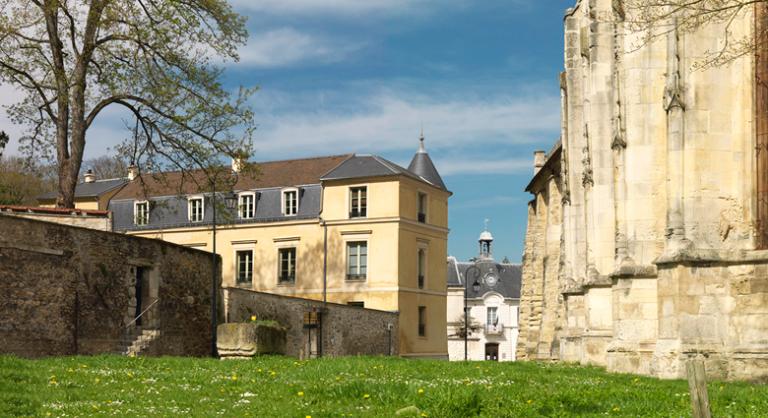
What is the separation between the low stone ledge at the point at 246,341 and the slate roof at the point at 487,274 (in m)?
77.9

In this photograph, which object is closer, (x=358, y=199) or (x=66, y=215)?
(x=66, y=215)

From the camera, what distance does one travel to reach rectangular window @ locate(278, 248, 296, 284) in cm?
5719

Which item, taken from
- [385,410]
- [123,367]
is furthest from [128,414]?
[123,367]

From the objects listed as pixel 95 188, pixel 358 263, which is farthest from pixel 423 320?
pixel 95 188

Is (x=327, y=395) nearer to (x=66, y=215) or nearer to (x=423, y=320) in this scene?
(x=66, y=215)

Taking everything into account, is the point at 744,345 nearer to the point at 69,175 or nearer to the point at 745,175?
the point at 745,175

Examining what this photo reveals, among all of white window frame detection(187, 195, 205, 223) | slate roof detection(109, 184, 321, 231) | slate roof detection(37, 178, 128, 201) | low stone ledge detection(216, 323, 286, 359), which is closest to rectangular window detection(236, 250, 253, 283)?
slate roof detection(109, 184, 321, 231)

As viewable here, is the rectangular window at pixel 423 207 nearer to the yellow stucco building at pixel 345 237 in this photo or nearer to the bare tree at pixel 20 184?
the yellow stucco building at pixel 345 237

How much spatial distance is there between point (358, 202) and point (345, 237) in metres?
2.08

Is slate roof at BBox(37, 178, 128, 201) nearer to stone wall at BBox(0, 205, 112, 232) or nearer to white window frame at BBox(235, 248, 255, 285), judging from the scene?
white window frame at BBox(235, 248, 255, 285)

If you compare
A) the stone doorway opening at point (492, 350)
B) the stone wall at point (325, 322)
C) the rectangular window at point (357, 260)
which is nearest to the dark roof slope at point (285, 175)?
the rectangular window at point (357, 260)

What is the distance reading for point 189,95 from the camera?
115ft

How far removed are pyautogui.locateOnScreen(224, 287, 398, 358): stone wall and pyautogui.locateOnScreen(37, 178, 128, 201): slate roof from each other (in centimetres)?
2355

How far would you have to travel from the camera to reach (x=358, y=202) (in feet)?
187
